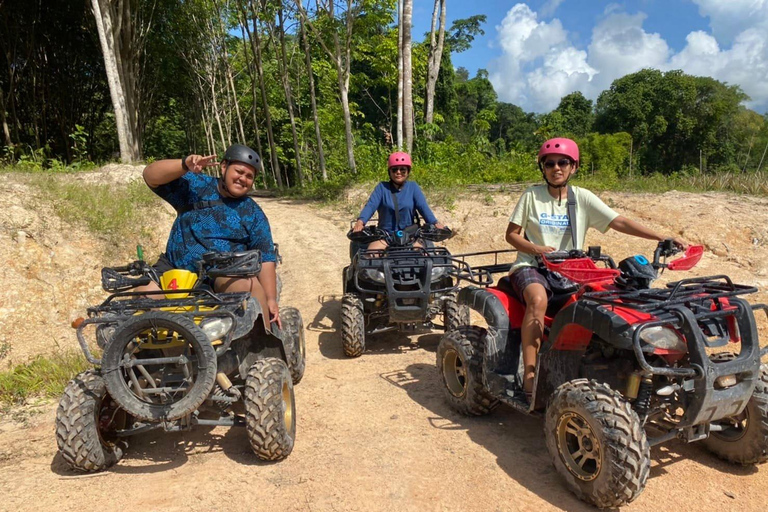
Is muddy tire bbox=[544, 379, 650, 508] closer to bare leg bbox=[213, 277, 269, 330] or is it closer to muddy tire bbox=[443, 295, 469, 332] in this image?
bare leg bbox=[213, 277, 269, 330]

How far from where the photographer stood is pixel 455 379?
411 cm

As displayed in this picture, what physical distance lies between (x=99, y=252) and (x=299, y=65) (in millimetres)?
22858

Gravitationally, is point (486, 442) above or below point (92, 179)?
below

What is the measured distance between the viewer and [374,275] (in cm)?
557

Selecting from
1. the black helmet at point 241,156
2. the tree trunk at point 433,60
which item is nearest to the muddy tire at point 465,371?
the black helmet at point 241,156

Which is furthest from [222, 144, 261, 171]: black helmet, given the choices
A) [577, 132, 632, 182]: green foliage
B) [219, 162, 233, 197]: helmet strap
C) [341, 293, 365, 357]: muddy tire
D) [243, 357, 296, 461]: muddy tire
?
[577, 132, 632, 182]: green foliage

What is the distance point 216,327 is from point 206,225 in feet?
3.56

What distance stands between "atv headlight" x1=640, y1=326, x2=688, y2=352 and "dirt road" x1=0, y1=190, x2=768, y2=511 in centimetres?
88

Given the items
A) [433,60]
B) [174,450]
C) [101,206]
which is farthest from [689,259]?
[433,60]

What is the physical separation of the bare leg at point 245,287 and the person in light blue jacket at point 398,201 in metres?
2.82

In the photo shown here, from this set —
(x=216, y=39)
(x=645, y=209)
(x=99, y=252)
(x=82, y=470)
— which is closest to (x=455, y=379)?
(x=82, y=470)

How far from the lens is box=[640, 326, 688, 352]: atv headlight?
2611mm

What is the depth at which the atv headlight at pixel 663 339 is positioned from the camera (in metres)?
2.61

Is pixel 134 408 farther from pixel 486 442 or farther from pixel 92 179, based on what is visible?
pixel 92 179
